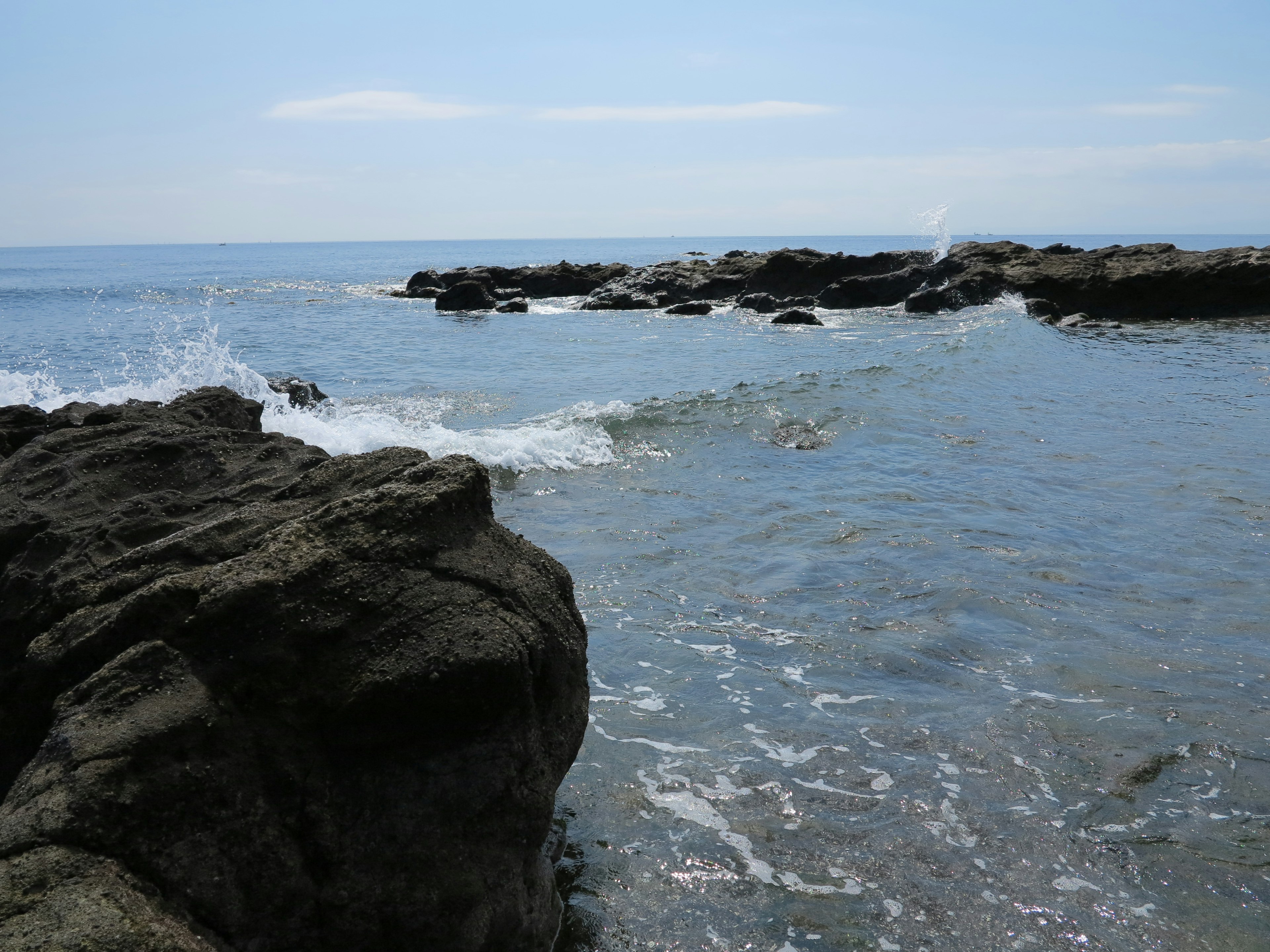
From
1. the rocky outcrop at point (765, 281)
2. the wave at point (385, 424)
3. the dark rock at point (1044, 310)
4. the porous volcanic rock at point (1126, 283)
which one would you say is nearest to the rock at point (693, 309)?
the rocky outcrop at point (765, 281)

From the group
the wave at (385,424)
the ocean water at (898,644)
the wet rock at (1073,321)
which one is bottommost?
the ocean water at (898,644)

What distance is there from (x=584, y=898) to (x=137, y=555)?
6.46ft

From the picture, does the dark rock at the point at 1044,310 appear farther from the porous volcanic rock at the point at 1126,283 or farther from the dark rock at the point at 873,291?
the dark rock at the point at 873,291

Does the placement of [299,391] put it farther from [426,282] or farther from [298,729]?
[426,282]

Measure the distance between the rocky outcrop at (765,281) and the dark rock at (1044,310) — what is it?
9.22m

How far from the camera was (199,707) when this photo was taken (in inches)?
95.3

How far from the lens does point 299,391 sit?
1330 cm

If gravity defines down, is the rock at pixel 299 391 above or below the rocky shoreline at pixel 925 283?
below

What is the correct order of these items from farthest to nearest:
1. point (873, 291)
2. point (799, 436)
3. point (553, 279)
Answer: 1. point (553, 279)
2. point (873, 291)
3. point (799, 436)

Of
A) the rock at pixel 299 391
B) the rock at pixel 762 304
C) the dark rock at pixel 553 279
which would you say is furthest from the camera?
the dark rock at pixel 553 279

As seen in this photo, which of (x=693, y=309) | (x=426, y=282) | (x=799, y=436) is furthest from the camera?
(x=426, y=282)

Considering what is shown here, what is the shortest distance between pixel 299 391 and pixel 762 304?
75.5ft

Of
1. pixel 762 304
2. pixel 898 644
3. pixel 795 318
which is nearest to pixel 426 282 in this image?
pixel 762 304

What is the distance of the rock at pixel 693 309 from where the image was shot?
34344 millimetres
